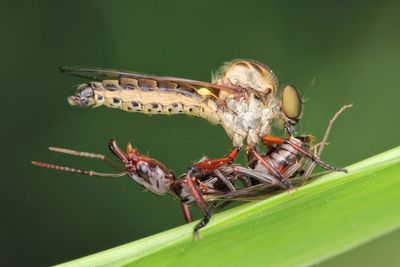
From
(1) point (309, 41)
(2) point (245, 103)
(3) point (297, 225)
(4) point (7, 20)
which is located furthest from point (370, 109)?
(3) point (297, 225)

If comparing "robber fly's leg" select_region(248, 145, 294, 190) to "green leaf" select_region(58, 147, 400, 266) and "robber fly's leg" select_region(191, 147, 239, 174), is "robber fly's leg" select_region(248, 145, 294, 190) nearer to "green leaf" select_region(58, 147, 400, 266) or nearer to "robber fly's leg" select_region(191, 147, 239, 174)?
"robber fly's leg" select_region(191, 147, 239, 174)

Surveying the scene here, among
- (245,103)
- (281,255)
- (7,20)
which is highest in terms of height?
(7,20)

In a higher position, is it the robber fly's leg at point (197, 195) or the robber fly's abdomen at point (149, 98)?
the robber fly's abdomen at point (149, 98)

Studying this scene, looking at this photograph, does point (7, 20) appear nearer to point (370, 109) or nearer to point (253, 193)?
point (370, 109)

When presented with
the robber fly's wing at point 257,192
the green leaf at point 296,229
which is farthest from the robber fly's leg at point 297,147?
the green leaf at point 296,229

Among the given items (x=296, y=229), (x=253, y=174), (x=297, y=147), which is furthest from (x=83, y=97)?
(x=296, y=229)

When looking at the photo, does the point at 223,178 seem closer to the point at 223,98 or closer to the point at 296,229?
the point at 223,98

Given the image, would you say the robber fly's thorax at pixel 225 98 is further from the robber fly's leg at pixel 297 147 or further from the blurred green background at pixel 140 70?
the blurred green background at pixel 140 70

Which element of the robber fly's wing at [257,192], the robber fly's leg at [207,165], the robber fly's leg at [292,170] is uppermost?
the robber fly's leg at [207,165]
